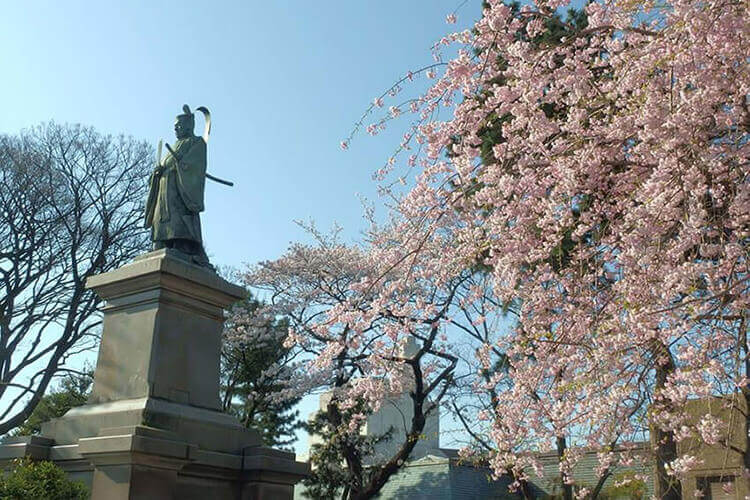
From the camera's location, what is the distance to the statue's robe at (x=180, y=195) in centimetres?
912

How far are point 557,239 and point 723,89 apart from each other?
7.94ft

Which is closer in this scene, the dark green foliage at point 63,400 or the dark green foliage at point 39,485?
the dark green foliage at point 39,485

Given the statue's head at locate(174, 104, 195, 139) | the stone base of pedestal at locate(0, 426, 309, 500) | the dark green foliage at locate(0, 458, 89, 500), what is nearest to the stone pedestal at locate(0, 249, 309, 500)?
the stone base of pedestal at locate(0, 426, 309, 500)

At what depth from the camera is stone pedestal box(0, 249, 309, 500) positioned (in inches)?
286

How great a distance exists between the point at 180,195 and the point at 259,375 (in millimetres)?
14749

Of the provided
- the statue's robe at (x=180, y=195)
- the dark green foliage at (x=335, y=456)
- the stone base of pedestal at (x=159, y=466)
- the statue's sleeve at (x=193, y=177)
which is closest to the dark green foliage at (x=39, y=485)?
the stone base of pedestal at (x=159, y=466)

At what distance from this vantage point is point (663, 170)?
251 inches

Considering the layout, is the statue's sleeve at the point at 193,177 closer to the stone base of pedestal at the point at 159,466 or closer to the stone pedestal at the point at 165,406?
the stone pedestal at the point at 165,406

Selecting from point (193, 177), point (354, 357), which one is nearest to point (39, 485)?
point (193, 177)

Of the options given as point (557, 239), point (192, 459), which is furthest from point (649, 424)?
point (192, 459)

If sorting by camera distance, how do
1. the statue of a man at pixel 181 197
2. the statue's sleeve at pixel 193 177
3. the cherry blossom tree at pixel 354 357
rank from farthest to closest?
the cherry blossom tree at pixel 354 357, the statue's sleeve at pixel 193 177, the statue of a man at pixel 181 197

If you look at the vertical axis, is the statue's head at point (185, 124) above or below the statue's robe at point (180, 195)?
above

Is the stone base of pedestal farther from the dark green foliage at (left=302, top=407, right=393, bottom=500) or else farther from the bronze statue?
the dark green foliage at (left=302, top=407, right=393, bottom=500)

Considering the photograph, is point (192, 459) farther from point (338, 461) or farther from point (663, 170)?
point (338, 461)
